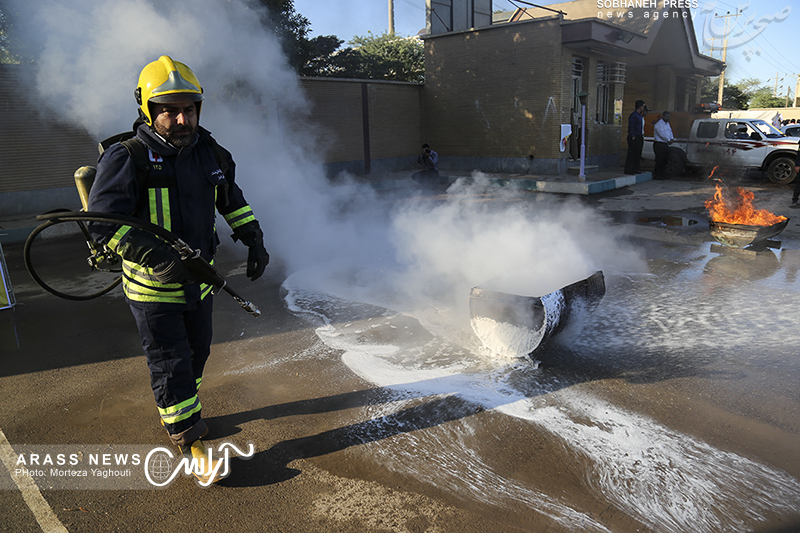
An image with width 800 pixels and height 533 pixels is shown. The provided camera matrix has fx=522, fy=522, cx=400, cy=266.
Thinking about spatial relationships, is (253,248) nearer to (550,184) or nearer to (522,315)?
(522,315)

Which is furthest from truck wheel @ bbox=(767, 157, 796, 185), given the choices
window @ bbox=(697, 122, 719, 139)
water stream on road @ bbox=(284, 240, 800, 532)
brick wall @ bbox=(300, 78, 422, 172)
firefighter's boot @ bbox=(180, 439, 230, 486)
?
firefighter's boot @ bbox=(180, 439, 230, 486)

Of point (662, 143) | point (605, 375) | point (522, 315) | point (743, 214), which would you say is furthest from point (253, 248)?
point (662, 143)

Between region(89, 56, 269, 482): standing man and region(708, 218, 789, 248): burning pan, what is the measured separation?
6.62 metres

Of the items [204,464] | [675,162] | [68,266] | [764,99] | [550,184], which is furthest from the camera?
[764,99]

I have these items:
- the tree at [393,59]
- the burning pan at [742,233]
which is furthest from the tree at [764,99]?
the burning pan at [742,233]

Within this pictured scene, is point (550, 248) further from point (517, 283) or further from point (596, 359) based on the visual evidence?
point (596, 359)

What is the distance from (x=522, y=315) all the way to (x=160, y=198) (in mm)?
2356

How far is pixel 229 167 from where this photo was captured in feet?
9.45

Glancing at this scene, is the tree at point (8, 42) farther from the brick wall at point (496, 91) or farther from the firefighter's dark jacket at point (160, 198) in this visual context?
the brick wall at point (496, 91)

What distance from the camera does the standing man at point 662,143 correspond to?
14.4 metres

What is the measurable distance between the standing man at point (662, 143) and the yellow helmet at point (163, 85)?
14.7m

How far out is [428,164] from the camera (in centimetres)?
1288

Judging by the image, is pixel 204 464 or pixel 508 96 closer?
pixel 204 464

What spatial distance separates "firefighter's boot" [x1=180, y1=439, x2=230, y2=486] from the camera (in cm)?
261
